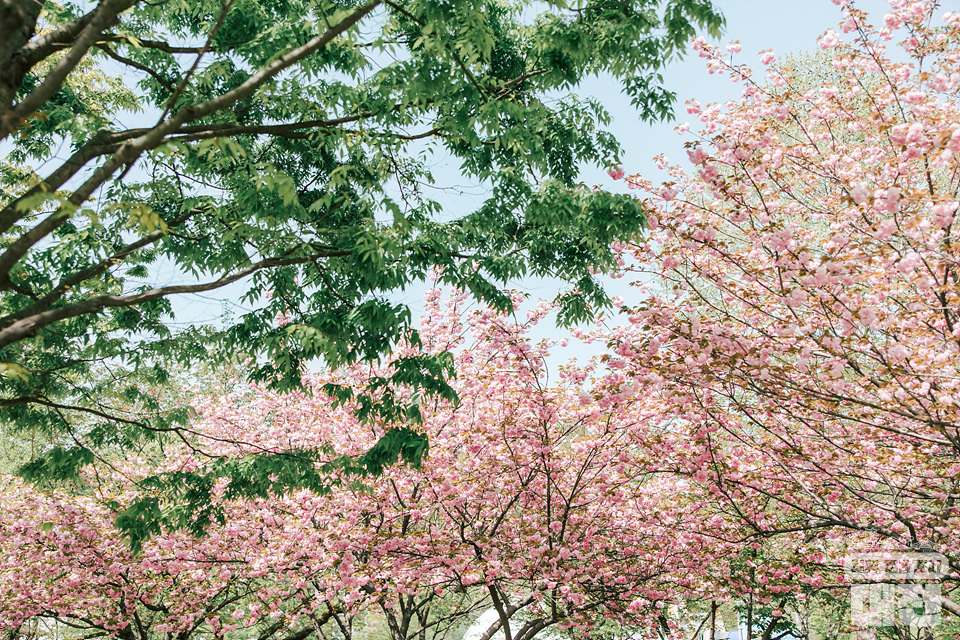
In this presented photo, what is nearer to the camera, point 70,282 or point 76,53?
point 76,53

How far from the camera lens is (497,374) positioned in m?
9.30

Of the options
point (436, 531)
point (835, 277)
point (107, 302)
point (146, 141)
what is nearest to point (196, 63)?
point (146, 141)

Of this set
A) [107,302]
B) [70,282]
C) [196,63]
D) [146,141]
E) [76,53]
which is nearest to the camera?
[76,53]

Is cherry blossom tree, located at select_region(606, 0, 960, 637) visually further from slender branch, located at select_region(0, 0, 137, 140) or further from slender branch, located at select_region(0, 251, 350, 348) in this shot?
slender branch, located at select_region(0, 0, 137, 140)

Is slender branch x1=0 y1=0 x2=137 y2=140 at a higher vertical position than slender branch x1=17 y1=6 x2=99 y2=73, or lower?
lower

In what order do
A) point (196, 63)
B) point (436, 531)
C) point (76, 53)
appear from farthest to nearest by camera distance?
point (436, 531)
point (196, 63)
point (76, 53)

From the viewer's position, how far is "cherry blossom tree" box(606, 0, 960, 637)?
5.45 metres

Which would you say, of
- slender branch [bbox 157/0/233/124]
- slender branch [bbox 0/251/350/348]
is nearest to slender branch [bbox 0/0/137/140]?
slender branch [bbox 157/0/233/124]

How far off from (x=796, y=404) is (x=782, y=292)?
1.73 metres

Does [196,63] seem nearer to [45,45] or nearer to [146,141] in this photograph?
[146,141]

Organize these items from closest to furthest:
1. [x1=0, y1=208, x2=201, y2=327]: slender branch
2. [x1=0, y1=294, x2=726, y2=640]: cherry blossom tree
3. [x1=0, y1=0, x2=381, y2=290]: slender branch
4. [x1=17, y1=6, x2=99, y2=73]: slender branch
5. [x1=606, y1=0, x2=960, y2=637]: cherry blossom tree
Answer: [x1=0, y1=0, x2=381, y2=290]: slender branch < [x1=17, y1=6, x2=99, y2=73]: slender branch < [x1=0, y1=208, x2=201, y2=327]: slender branch < [x1=606, y1=0, x2=960, y2=637]: cherry blossom tree < [x1=0, y1=294, x2=726, y2=640]: cherry blossom tree

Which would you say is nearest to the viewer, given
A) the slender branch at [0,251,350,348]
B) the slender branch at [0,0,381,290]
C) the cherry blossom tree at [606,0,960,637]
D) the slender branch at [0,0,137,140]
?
the slender branch at [0,0,137,140]

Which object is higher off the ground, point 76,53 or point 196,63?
point 196,63

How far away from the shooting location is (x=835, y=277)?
5.60m
